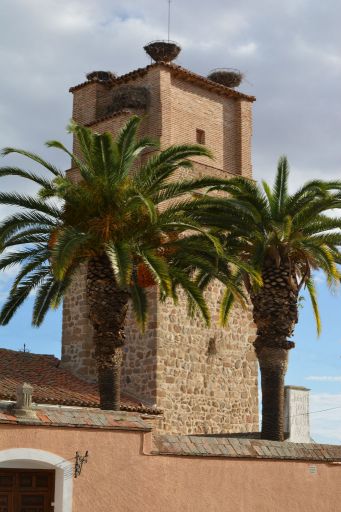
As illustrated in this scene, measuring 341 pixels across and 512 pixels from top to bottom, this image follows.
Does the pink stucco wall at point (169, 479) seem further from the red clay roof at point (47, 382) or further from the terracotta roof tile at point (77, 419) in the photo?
the red clay roof at point (47, 382)

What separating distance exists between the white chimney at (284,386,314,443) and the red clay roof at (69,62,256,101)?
405 inches

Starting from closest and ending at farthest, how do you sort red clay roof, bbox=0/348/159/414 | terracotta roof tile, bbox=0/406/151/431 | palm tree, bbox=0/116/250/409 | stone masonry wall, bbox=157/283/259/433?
1. terracotta roof tile, bbox=0/406/151/431
2. palm tree, bbox=0/116/250/409
3. red clay roof, bbox=0/348/159/414
4. stone masonry wall, bbox=157/283/259/433

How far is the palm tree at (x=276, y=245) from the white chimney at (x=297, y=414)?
6.14 m

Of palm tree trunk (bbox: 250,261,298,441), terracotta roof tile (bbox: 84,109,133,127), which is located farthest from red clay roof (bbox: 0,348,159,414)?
terracotta roof tile (bbox: 84,109,133,127)

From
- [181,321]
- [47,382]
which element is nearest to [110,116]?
[181,321]

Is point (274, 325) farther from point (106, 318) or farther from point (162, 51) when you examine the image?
point (162, 51)

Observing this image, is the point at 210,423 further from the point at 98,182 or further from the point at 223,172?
the point at 98,182

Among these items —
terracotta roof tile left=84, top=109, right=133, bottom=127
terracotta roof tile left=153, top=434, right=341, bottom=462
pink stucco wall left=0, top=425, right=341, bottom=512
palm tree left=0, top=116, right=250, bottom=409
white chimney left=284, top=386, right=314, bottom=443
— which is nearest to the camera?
pink stucco wall left=0, top=425, right=341, bottom=512

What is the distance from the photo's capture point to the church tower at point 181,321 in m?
26.9

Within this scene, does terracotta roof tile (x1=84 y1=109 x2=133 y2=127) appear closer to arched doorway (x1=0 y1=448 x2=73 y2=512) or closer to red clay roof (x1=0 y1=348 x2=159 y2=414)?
red clay roof (x1=0 y1=348 x2=159 y2=414)

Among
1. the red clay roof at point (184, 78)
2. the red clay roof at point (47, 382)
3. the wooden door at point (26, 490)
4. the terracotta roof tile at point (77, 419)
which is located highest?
the red clay roof at point (184, 78)

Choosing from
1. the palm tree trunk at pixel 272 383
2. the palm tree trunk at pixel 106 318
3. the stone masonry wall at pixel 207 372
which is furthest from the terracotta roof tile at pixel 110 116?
the palm tree trunk at pixel 272 383

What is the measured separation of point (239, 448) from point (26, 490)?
420 cm

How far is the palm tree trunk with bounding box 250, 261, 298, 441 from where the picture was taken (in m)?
21.9
